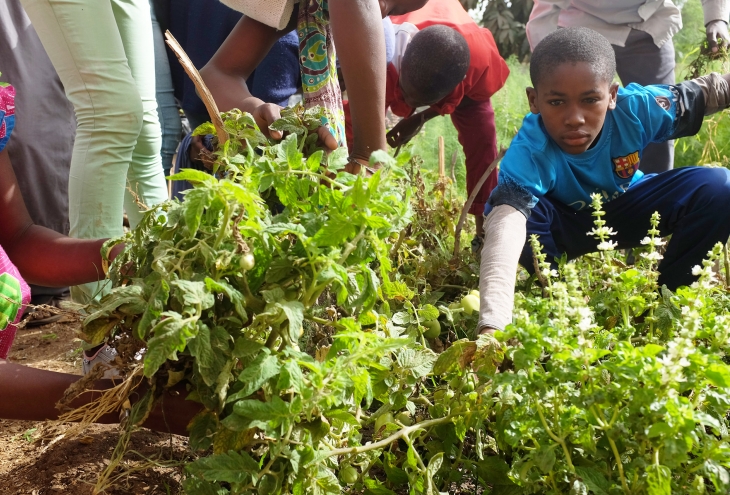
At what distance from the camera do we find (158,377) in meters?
1.17

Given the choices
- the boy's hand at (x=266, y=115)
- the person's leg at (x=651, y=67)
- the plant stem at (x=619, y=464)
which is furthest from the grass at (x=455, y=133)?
the plant stem at (x=619, y=464)

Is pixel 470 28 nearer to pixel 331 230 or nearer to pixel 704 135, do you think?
pixel 704 135

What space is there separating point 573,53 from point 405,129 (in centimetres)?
107

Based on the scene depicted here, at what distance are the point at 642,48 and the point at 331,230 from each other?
2.68m

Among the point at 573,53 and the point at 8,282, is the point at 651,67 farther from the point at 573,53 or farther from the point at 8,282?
the point at 8,282

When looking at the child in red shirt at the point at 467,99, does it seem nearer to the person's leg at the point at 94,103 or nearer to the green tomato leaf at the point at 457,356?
the person's leg at the point at 94,103

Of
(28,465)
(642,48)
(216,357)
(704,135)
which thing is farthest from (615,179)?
(704,135)

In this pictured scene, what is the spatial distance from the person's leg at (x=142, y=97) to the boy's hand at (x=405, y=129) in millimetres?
1136

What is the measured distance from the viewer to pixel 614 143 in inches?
95.3

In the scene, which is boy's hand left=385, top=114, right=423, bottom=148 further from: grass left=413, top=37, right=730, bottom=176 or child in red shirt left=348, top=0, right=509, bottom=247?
grass left=413, top=37, right=730, bottom=176

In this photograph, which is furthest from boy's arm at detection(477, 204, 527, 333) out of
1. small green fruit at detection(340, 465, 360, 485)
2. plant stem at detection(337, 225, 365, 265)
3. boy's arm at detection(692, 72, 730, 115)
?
boy's arm at detection(692, 72, 730, 115)

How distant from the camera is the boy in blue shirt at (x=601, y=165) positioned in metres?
2.28

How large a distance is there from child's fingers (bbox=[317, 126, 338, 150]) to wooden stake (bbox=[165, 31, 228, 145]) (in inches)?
9.2

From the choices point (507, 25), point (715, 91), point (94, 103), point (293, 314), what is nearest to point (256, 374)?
point (293, 314)
